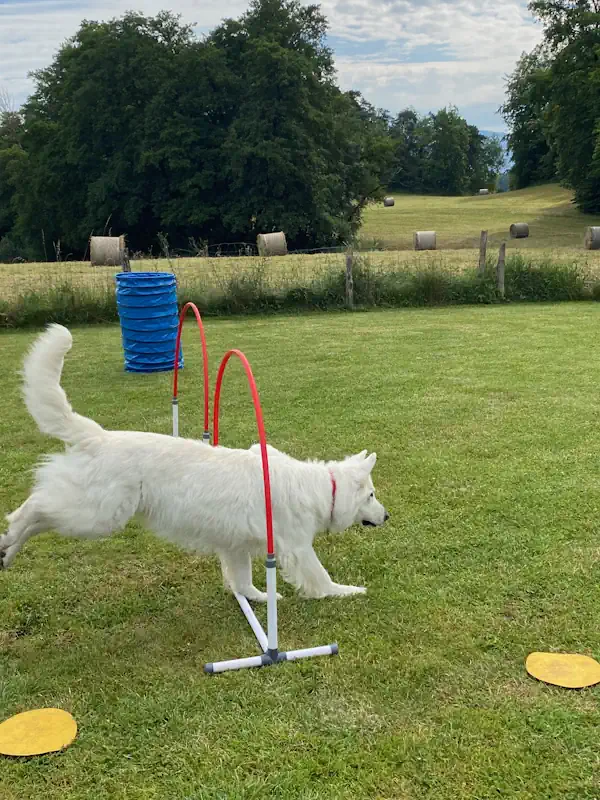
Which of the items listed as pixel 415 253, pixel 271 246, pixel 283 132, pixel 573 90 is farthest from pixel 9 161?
pixel 573 90

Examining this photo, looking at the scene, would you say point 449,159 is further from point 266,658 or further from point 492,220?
point 266,658

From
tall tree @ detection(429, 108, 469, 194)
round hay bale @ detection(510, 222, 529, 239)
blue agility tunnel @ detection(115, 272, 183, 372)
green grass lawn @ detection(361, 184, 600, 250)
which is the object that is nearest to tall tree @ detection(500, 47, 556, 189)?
green grass lawn @ detection(361, 184, 600, 250)

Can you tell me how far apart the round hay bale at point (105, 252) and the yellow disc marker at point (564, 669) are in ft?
73.7

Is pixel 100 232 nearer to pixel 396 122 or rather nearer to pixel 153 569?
pixel 153 569

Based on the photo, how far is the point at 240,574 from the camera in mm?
3889

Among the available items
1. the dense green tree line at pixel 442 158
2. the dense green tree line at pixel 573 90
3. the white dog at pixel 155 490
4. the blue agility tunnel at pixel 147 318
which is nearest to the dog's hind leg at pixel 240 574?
the white dog at pixel 155 490

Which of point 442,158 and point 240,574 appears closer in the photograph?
point 240,574

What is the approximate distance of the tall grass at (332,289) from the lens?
1477 centimetres

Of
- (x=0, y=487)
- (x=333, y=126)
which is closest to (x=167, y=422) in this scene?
(x=0, y=487)

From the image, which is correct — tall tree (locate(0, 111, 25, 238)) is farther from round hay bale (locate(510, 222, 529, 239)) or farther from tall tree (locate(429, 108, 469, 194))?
tall tree (locate(429, 108, 469, 194))

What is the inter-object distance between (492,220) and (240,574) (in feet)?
148

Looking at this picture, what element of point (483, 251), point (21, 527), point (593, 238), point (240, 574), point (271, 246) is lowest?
point (240, 574)

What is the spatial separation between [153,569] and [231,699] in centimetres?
140

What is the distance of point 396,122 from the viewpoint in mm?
104625
